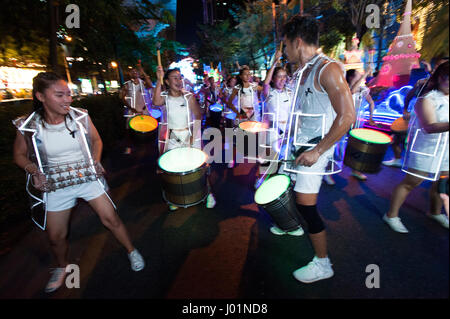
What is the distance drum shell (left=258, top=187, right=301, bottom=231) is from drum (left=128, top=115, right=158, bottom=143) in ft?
9.53

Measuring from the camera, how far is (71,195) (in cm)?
216

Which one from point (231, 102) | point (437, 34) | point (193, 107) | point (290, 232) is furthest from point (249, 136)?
point (437, 34)

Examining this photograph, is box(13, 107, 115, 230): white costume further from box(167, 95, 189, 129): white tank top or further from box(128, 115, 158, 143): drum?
box(128, 115, 158, 143): drum

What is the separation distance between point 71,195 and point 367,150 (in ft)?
12.0

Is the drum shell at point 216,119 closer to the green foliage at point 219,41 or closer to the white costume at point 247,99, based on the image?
the white costume at point 247,99

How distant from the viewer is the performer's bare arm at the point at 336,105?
1595 mm

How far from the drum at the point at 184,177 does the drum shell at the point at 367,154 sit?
7.17 ft

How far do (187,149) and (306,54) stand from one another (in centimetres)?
199

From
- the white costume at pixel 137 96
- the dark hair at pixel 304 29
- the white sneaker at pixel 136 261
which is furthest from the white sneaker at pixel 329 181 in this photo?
the white costume at pixel 137 96

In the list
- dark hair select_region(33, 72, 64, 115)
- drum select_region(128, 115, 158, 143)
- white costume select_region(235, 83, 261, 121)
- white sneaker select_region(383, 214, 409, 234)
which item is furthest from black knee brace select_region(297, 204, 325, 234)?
white costume select_region(235, 83, 261, 121)

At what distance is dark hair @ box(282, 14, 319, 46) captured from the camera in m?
1.78

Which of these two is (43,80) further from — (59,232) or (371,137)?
(371,137)

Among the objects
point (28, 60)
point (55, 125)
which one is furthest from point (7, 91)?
point (55, 125)
